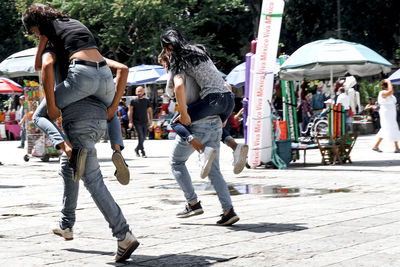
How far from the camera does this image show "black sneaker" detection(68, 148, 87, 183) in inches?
206

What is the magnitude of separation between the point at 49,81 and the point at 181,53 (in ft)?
5.96

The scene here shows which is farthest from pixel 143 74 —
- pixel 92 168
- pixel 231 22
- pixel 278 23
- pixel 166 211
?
pixel 92 168

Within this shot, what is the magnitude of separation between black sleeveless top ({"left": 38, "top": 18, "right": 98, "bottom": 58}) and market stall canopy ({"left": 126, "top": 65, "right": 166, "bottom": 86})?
78.6 feet

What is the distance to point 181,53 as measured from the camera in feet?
22.5

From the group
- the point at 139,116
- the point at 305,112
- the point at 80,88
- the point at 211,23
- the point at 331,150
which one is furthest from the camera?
the point at 211,23

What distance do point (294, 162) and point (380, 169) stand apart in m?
2.50

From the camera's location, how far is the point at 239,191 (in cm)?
993

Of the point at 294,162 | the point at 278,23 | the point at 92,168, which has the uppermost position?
the point at 278,23

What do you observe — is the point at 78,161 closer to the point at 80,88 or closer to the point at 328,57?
the point at 80,88

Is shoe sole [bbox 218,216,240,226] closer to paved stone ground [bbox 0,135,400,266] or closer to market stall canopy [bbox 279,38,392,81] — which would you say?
paved stone ground [bbox 0,135,400,266]

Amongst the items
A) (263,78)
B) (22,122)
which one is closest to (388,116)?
(263,78)

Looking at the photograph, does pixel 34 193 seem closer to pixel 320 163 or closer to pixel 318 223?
pixel 318 223

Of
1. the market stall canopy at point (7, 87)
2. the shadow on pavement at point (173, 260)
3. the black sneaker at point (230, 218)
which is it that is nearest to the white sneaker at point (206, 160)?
the black sneaker at point (230, 218)

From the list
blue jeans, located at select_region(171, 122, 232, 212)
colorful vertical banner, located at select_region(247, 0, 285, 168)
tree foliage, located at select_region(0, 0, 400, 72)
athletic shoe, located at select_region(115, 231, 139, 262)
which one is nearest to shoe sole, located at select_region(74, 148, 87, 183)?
athletic shoe, located at select_region(115, 231, 139, 262)
